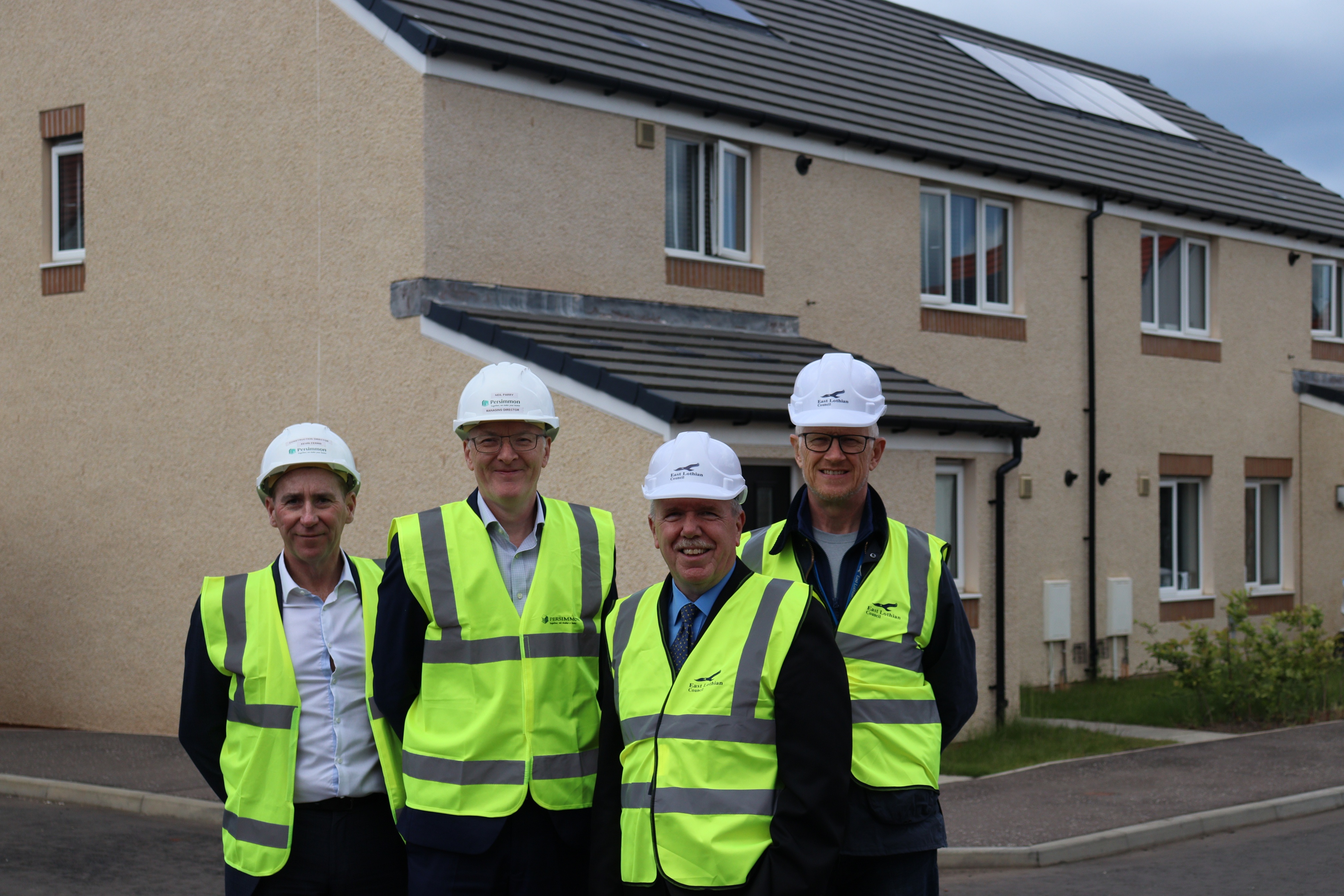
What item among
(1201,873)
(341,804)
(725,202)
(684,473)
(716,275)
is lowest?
(1201,873)

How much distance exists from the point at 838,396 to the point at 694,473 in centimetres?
56

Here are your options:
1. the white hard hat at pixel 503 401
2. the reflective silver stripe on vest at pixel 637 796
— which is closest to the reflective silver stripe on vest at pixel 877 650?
the reflective silver stripe on vest at pixel 637 796

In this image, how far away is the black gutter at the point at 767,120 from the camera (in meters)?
11.6

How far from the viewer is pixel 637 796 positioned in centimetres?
364

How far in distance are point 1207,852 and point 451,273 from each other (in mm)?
6773

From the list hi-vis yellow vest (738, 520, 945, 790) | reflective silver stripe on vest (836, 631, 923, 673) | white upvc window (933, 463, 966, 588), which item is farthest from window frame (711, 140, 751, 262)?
reflective silver stripe on vest (836, 631, 923, 673)

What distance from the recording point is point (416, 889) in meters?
3.95

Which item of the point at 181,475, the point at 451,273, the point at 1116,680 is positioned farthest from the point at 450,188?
the point at 1116,680

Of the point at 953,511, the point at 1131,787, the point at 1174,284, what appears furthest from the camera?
the point at 1174,284

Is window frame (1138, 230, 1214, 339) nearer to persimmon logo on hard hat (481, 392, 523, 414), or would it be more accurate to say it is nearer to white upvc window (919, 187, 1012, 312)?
white upvc window (919, 187, 1012, 312)

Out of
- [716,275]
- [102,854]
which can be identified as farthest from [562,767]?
[716,275]

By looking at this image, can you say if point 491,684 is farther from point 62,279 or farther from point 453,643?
point 62,279

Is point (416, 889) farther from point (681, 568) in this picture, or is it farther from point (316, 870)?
point (681, 568)

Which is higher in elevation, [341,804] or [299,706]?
[299,706]
